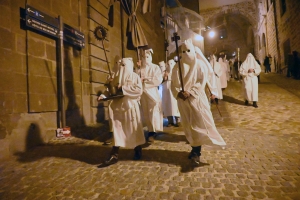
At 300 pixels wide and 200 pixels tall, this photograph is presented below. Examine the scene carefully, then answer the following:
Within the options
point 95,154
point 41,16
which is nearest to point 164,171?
point 95,154

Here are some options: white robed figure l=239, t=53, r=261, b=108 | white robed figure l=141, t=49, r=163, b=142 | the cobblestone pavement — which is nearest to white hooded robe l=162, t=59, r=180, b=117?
the cobblestone pavement

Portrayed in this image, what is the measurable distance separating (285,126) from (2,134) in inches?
279

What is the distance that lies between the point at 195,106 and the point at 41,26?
423cm

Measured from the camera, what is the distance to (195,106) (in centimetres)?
339

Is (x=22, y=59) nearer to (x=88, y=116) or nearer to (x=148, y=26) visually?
(x=88, y=116)

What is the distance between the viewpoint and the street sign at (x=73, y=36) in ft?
18.9

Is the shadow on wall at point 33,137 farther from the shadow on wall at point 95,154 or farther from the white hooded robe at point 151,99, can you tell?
the white hooded robe at point 151,99

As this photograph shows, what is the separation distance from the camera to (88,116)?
666 cm

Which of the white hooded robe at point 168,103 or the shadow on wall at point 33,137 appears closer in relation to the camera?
the shadow on wall at point 33,137

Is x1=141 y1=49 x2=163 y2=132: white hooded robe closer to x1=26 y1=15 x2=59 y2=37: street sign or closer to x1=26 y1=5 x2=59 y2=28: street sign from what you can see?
x1=26 y1=15 x2=59 y2=37: street sign

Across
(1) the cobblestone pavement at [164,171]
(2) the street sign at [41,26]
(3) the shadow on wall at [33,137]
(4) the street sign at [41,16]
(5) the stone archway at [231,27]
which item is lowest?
(1) the cobblestone pavement at [164,171]

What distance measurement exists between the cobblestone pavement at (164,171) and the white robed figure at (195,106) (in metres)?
0.45

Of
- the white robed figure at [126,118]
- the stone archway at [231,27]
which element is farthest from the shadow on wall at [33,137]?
the stone archway at [231,27]

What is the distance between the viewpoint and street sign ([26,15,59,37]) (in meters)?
4.53
